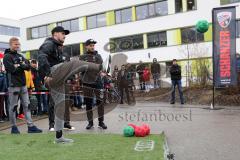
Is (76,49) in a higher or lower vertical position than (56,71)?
higher

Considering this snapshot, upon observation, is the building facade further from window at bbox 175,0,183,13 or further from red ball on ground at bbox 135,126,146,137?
red ball on ground at bbox 135,126,146,137

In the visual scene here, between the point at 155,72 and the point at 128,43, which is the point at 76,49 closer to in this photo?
the point at 128,43

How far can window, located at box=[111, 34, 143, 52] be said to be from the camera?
4138 centimetres

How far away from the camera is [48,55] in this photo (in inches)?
278

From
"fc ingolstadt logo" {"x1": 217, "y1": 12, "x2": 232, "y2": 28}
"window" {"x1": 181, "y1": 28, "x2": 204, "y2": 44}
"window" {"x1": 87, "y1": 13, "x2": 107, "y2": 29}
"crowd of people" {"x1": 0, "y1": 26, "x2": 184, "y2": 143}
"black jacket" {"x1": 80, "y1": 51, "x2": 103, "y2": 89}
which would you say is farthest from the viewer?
"window" {"x1": 87, "y1": 13, "x2": 107, "y2": 29}

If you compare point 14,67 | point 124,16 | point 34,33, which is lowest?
point 14,67

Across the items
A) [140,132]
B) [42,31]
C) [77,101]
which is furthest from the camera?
[42,31]

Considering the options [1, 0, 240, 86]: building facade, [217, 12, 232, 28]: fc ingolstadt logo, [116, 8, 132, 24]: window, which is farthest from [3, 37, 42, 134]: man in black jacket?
[116, 8, 132, 24]: window

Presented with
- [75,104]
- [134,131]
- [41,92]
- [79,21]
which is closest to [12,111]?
[134,131]

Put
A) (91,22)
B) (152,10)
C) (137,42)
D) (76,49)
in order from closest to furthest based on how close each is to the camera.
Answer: (152,10), (137,42), (91,22), (76,49)

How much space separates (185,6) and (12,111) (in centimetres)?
3132

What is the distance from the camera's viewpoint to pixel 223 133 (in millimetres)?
8180

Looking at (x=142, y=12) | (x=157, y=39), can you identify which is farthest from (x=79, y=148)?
(x=142, y=12)

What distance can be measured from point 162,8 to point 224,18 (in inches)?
1014
